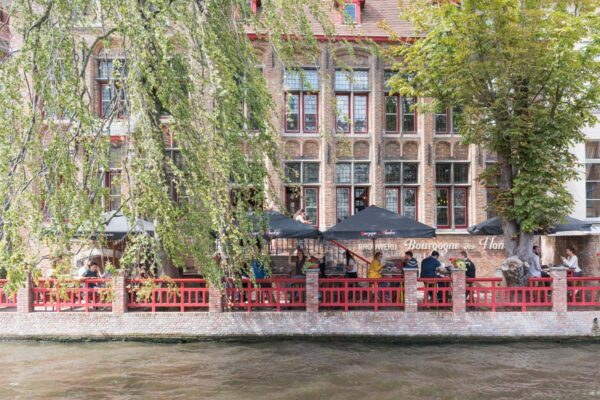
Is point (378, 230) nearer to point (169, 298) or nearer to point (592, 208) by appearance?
point (169, 298)

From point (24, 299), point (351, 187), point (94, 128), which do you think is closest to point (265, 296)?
point (24, 299)

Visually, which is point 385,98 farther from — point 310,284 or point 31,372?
point 31,372

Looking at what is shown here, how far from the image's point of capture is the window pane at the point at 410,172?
17969mm

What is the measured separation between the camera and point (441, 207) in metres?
18.0

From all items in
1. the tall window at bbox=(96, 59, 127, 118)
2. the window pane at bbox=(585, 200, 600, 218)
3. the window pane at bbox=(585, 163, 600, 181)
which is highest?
the tall window at bbox=(96, 59, 127, 118)

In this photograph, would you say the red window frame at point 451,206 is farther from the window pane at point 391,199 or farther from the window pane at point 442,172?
the window pane at point 391,199

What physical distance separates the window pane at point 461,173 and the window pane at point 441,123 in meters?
1.35

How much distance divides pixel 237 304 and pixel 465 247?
30.4 feet

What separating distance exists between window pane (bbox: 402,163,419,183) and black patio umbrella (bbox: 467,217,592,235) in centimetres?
441

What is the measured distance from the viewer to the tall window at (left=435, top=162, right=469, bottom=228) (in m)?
17.9

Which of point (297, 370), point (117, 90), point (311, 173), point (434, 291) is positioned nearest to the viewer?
point (117, 90)

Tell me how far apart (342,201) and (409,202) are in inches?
94.0

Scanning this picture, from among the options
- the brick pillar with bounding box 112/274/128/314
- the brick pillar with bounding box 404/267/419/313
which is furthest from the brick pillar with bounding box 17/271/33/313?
the brick pillar with bounding box 404/267/419/313

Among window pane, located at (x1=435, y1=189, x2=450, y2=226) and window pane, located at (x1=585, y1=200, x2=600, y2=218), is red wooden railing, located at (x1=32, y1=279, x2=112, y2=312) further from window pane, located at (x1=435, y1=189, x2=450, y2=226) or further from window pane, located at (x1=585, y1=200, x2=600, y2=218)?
window pane, located at (x1=585, y1=200, x2=600, y2=218)
